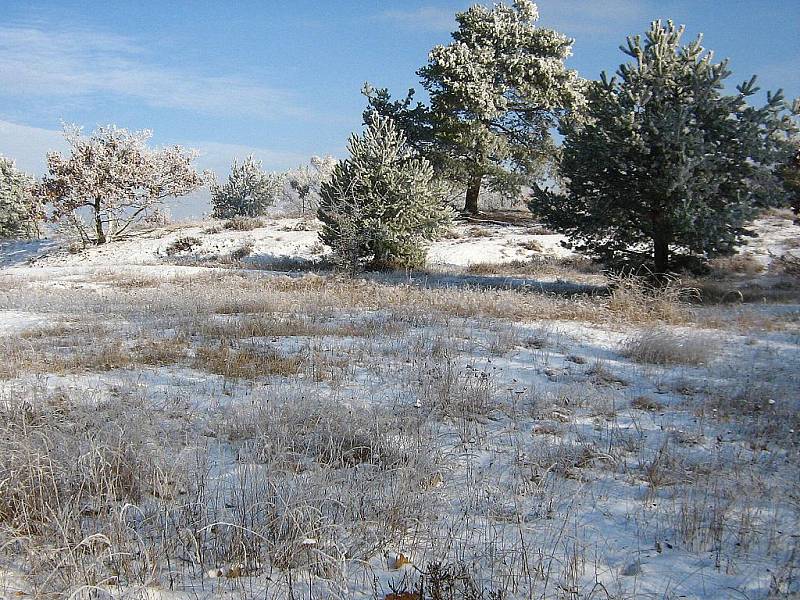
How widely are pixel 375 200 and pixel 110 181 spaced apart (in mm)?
16489

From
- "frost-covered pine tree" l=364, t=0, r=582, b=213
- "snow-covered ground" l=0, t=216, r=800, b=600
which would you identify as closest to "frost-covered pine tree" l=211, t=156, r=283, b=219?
"frost-covered pine tree" l=364, t=0, r=582, b=213

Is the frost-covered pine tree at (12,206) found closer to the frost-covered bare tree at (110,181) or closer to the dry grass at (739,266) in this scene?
the frost-covered bare tree at (110,181)

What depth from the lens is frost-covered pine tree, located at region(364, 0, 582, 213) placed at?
82.4 feet

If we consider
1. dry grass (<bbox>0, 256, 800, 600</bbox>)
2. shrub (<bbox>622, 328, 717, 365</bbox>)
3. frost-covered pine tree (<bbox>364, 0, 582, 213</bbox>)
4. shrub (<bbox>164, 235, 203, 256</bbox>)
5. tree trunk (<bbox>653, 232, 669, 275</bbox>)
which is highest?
frost-covered pine tree (<bbox>364, 0, 582, 213</bbox>)

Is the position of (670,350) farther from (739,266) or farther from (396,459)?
(739,266)

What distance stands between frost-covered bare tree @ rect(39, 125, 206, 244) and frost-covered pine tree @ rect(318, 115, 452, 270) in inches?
574

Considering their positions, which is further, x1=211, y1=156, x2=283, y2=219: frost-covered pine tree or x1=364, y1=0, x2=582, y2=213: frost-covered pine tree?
x1=211, y1=156, x2=283, y2=219: frost-covered pine tree

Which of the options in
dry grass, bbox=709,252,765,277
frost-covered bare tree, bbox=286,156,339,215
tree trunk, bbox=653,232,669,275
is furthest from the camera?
frost-covered bare tree, bbox=286,156,339,215

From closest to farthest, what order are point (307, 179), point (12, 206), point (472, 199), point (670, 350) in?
1. point (670, 350)
2. point (472, 199)
3. point (12, 206)
4. point (307, 179)

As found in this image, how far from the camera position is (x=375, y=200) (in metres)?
17.2

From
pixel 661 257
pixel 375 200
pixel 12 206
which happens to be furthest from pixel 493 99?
pixel 12 206

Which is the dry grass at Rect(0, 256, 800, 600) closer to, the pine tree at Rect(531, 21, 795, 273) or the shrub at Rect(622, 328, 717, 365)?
the shrub at Rect(622, 328, 717, 365)

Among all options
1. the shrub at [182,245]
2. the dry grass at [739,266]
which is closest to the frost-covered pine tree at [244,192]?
the shrub at [182,245]

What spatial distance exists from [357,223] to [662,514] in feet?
47.5
